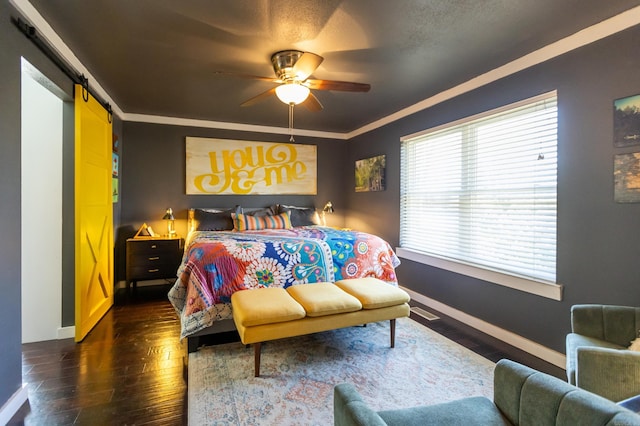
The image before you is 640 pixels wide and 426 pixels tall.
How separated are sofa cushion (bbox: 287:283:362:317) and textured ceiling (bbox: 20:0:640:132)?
198cm

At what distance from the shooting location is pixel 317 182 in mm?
5586

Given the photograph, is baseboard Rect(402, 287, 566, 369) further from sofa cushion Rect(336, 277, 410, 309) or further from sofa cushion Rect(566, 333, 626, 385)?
sofa cushion Rect(336, 277, 410, 309)

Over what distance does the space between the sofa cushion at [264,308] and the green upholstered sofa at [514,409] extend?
1188mm

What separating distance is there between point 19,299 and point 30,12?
1.81 m

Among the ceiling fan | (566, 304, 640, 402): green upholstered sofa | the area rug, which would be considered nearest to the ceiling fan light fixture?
the ceiling fan

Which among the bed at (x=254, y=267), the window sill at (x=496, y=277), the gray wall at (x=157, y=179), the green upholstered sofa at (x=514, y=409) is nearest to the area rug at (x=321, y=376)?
the bed at (x=254, y=267)

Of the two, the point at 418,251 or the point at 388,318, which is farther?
the point at 418,251

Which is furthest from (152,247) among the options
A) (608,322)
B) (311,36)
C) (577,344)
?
(608,322)

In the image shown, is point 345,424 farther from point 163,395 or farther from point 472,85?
point 472,85

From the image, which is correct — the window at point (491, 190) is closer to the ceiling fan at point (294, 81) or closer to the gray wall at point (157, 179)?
the ceiling fan at point (294, 81)

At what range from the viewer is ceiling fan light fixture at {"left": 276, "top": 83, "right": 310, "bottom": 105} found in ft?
8.38

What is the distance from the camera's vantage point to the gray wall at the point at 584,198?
2.05m

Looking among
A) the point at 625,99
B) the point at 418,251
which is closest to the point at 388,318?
the point at 418,251

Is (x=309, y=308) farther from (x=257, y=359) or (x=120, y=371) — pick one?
(x=120, y=371)
